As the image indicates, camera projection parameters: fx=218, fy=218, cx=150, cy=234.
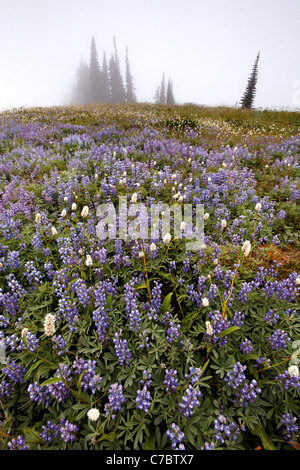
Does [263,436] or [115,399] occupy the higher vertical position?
[115,399]

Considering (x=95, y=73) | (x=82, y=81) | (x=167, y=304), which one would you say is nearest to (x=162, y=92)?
(x=95, y=73)

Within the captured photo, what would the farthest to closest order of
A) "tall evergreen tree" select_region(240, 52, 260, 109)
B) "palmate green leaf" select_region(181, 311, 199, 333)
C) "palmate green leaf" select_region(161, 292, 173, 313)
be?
"tall evergreen tree" select_region(240, 52, 260, 109) < "palmate green leaf" select_region(161, 292, 173, 313) < "palmate green leaf" select_region(181, 311, 199, 333)

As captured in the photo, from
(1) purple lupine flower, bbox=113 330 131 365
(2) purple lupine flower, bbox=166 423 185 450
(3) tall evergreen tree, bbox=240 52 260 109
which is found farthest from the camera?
(3) tall evergreen tree, bbox=240 52 260 109

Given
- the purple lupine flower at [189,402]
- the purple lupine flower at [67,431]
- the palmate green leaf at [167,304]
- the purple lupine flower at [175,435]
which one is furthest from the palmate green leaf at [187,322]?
the purple lupine flower at [67,431]

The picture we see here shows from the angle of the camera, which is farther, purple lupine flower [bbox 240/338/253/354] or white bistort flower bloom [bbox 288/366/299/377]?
purple lupine flower [bbox 240/338/253/354]

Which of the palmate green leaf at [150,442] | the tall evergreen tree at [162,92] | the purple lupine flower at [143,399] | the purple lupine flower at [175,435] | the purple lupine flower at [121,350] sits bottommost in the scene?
the palmate green leaf at [150,442]

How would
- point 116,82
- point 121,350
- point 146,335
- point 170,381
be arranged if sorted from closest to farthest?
point 170,381, point 121,350, point 146,335, point 116,82

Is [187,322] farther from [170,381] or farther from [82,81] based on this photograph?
[82,81]

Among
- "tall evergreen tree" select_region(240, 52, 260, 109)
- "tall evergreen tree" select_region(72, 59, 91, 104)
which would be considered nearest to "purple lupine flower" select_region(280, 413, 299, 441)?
"tall evergreen tree" select_region(240, 52, 260, 109)

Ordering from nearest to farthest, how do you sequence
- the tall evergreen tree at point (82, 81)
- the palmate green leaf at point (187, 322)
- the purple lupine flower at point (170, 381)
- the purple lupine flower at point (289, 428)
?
the purple lupine flower at point (289, 428)
the purple lupine flower at point (170, 381)
the palmate green leaf at point (187, 322)
the tall evergreen tree at point (82, 81)

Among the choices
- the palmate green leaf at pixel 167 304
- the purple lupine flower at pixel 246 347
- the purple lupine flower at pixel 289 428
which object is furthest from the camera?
the palmate green leaf at pixel 167 304

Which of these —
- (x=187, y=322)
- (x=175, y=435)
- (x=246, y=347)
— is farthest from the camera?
(x=187, y=322)

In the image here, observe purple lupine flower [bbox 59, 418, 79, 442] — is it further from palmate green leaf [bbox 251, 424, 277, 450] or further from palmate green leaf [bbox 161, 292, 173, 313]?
palmate green leaf [bbox 251, 424, 277, 450]

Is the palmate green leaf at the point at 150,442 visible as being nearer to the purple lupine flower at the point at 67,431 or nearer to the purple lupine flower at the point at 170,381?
the purple lupine flower at the point at 170,381
